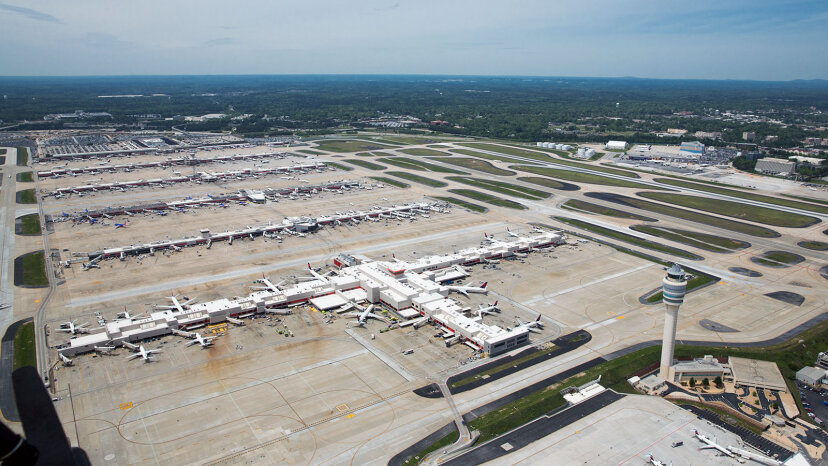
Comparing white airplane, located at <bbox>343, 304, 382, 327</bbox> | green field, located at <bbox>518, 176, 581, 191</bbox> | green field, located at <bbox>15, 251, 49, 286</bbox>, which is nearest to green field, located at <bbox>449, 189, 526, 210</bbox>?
green field, located at <bbox>518, 176, 581, 191</bbox>

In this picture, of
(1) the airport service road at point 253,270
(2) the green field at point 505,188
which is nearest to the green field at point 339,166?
(2) the green field at point 505,188

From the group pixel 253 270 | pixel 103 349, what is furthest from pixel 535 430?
pixel 253 270

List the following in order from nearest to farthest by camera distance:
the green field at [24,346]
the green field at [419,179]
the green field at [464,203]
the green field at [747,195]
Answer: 1. the green field at [24,346]
2. the green field at [464,203]
3. the green field at [747,195]
4. the green field at [419,179]

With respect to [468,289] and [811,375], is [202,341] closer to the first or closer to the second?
[468,289]

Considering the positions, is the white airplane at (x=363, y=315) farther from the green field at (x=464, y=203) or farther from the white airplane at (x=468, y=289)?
the green field at (x=464, y=203)

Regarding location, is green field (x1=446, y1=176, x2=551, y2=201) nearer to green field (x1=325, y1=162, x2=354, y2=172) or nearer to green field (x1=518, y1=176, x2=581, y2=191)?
green field (x1=518, y1=176, x2=581, y2=191)
